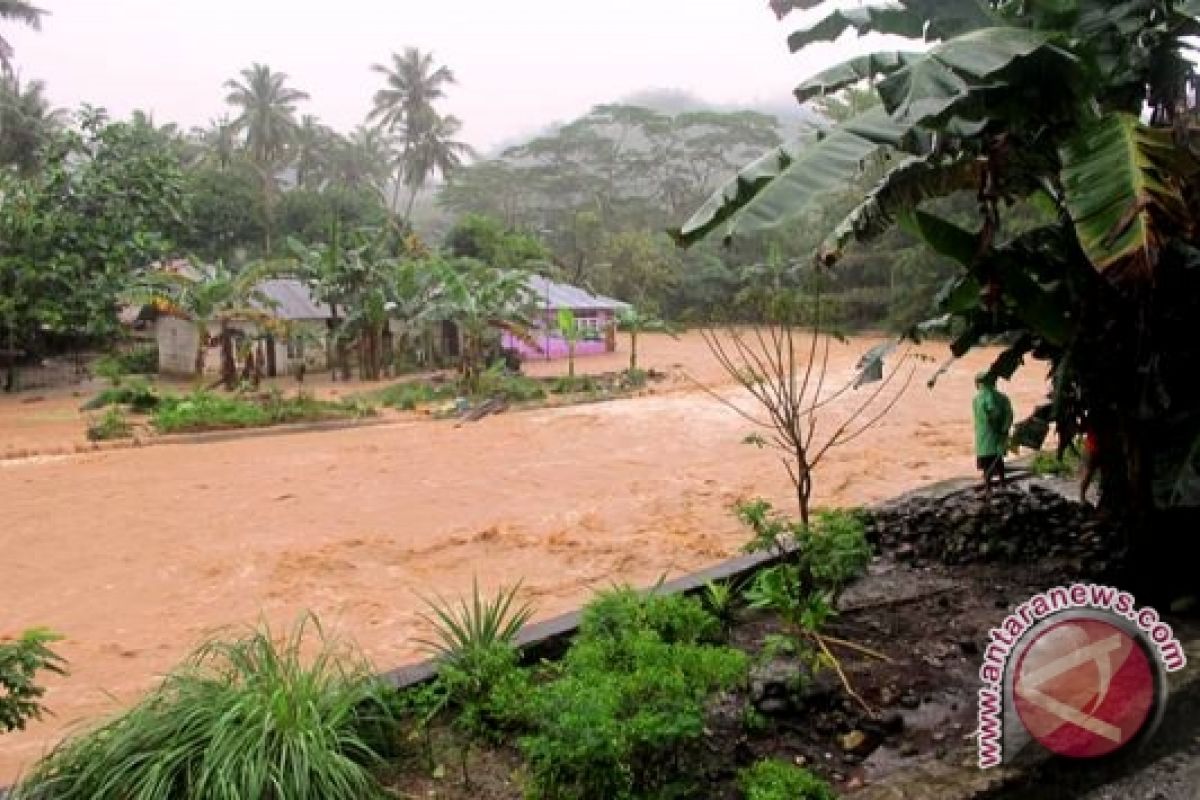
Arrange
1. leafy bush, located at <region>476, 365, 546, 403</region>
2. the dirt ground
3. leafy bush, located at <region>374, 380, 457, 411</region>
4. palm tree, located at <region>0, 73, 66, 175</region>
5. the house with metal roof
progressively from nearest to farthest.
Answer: the dirt ground → leafy bush, located at <region>374, 380, 457, 411</region> → leafy bush, located at <region>476, 365, 546, 403</region> → the house with metal roof → palm tree, located at <region>0, 73, 66, 175</region>

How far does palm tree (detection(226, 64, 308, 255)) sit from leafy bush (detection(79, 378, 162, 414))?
78.0ft

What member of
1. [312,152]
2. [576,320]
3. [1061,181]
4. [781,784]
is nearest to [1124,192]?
[1061,181]

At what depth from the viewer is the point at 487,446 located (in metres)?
13.5

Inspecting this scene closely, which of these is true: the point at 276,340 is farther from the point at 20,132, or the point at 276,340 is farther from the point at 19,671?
the point at 19,671

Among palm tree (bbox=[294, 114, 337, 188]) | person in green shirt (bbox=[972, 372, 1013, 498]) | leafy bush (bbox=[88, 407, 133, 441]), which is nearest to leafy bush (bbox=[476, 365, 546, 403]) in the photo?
leafy bush (bbox=[88, 407, 133, 441])

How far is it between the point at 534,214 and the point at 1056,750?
2124 inches

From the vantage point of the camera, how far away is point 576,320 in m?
28.8

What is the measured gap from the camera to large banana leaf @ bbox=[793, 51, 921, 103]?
13.9 ft

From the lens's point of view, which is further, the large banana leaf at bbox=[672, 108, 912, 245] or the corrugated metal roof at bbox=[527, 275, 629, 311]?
the corrugated metal roof at bbox=[527, 275, 629, 311]

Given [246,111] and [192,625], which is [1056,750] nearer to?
[192,625]

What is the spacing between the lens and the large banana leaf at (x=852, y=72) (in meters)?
4.25

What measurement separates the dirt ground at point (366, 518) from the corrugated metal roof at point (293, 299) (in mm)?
8416

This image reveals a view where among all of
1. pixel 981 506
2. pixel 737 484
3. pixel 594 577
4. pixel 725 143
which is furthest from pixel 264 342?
pixel 725 143

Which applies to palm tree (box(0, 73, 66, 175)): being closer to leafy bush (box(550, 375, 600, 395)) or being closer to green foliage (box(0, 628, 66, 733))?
leafy bush (box(550, 375, 600, 395))
